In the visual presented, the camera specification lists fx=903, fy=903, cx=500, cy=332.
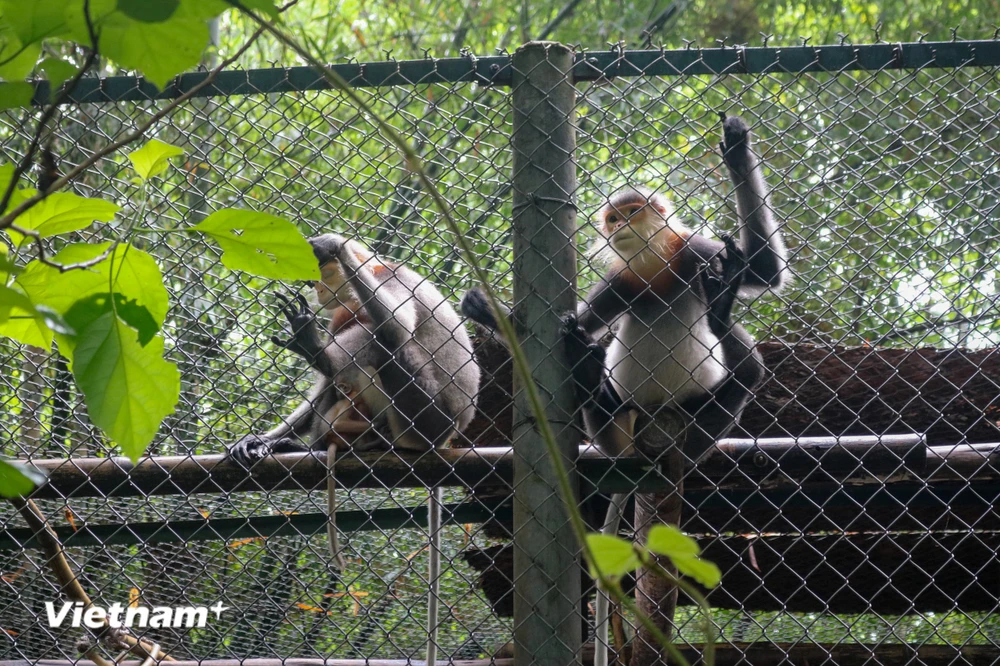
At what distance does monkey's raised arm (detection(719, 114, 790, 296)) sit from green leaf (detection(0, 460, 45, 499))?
1920 mm

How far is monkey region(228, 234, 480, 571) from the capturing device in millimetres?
2752

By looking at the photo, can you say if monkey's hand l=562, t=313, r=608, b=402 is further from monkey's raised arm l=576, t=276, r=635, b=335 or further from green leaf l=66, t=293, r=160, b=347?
green leaf l=66, t=293, r=160, b=347

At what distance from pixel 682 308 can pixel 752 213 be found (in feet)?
1.76

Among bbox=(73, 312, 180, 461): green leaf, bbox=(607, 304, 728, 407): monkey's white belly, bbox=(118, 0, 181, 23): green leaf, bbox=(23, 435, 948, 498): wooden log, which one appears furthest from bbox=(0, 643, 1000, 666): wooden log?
bbox=(118, 0, 181, 23): green leaf

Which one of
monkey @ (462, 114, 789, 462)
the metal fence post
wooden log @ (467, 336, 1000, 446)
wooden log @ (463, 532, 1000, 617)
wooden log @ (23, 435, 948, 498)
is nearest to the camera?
the metal fence post

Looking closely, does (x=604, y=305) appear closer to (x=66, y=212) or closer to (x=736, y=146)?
(x=736, y=146)

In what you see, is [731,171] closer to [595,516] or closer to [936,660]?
[595,516]

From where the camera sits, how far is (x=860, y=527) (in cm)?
273

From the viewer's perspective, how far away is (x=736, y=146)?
2281 millimetres

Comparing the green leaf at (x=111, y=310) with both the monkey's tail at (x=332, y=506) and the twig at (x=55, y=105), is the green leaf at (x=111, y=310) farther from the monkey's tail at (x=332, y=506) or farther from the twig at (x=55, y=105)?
the monkey's tail at (x=332, y=506)

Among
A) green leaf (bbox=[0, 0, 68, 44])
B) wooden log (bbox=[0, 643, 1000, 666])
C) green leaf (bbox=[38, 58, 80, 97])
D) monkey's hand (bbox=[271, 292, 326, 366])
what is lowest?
wooden log (bbox=[0, 643, 1000, 666])

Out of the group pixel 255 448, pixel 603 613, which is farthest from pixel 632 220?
pixel 255 448

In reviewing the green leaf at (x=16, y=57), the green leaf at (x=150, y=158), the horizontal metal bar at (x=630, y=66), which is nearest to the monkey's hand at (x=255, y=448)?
the horizontal metal bar at (x=630, y=66)

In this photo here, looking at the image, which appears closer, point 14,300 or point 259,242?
point 14,300
